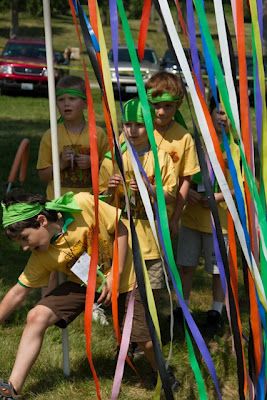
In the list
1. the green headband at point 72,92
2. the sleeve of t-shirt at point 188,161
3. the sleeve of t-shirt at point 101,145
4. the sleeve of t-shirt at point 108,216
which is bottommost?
the sleeve of t-shirt at point 108,216

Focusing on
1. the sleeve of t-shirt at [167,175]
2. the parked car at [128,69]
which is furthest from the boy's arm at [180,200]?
the parked car at [128,69]

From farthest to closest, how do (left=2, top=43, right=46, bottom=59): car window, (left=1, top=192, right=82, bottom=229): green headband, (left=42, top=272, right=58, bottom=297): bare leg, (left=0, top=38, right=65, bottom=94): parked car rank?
(left=2, top=43, right=46, bottom=59): car window → (left=0, top=38, right=65, bottom=94): parked car → (left=42, top=272, right=58, bottom=297): bare leg → (left=1, top=192, right=82, bottom=229): green headband

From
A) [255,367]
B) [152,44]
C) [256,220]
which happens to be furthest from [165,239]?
[152,44]

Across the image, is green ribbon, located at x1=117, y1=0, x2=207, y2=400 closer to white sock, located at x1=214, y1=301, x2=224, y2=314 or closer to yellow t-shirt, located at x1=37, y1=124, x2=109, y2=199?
yellow t-shirt, located at x1=37, y1=124, x2=109, y2=199

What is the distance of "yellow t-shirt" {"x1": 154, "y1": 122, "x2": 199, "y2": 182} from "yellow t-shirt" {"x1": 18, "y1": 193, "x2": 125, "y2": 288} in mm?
767

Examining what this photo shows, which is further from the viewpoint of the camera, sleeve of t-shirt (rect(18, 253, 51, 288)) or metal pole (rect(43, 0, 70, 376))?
sleeve of t-shirt (rect(18, 253, 51, 288))

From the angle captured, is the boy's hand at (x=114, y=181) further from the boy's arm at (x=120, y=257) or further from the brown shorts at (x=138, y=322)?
the brown shorts at (x=138, y=322)

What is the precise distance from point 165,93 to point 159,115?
5.4 inches

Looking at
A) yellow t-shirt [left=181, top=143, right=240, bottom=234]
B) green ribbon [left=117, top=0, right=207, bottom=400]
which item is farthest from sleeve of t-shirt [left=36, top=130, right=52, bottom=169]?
green ribbon [left=117, top=0, right=207, bottom=400]

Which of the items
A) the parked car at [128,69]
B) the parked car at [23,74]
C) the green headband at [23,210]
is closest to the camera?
the green headband at [23,210]

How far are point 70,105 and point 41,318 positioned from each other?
→ 4.58ft

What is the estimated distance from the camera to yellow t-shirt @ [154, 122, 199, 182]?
4.43 metres

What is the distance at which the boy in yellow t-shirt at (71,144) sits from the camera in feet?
14.9

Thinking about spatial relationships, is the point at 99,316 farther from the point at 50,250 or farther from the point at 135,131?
the point at 135,131
